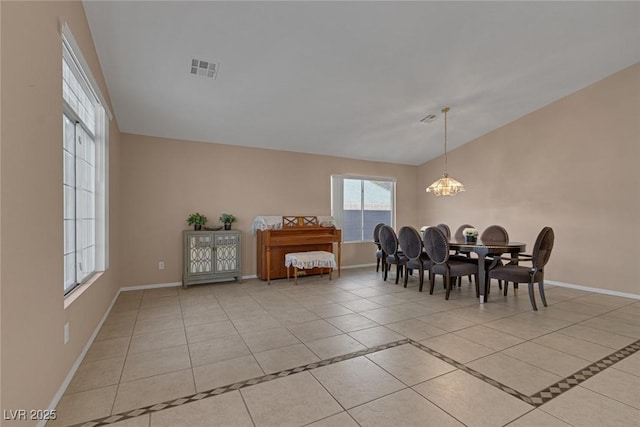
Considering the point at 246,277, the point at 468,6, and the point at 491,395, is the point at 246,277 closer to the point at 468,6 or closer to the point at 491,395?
the point at 491,395

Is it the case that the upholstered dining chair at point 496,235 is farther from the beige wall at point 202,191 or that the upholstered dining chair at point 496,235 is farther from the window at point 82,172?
the window at point 82,172

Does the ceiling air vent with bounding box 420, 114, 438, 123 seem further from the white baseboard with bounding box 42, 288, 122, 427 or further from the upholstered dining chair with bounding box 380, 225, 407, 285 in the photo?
the white baseboard with bounding box 42, 288, 122, 427

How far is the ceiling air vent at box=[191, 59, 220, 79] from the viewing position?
3.25 metres

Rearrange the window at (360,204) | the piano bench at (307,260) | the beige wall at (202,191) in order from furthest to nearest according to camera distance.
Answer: the window at (360,204) → the piano bench at (307,260) → the beige wall at (202,191)

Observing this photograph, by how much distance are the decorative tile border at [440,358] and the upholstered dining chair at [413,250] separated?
2.09 m

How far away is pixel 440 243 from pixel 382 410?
2888mm

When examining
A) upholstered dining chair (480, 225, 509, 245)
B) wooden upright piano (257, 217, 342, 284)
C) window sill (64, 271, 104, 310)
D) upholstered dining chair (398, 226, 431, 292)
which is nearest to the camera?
window sill (64, 271, 104, 310)

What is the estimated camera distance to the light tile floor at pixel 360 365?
1.75 m

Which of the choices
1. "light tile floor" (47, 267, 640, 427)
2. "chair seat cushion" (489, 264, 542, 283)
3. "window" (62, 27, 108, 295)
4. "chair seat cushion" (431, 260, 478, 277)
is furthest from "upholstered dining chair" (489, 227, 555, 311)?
"window" (62, 27, 108, 295)

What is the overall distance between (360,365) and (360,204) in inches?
191

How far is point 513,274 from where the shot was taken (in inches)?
149

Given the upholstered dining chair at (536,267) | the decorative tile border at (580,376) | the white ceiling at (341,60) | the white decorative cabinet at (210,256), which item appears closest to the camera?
the decorative tile border at (580,376)

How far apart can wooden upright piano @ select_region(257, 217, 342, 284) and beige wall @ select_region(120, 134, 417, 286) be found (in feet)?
1.17

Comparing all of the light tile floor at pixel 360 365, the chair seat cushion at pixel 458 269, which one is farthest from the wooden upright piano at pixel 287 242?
the chair seat cushion at pixel 458 269
